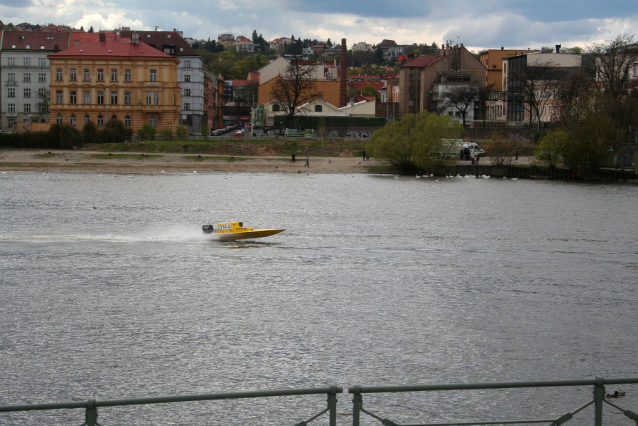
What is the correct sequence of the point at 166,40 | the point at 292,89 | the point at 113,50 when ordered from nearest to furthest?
the point at 113,50 < the point at 166,40 < the point at 292,89

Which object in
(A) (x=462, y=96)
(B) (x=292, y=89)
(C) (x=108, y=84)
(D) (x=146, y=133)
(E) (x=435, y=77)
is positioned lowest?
(D) (x=146, y=133)

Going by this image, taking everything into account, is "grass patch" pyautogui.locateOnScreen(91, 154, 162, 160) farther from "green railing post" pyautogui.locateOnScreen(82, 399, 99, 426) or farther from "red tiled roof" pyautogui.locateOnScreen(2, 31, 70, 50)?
"green railing post" pyautogui.locateOnScreen(82, 399, 99, 426)

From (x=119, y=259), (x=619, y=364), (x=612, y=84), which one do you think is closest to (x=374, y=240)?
(x=119, y=259)

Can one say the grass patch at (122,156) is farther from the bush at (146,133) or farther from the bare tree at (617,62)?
the bare tree at (617,62)

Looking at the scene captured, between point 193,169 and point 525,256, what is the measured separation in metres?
53.9

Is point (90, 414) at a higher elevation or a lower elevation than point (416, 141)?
lower

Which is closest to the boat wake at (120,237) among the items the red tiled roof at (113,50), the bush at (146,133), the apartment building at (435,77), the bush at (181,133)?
the bush at (146,133)

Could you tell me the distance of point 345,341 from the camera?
66.3ft

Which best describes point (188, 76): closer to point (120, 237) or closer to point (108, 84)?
point (108, 84)

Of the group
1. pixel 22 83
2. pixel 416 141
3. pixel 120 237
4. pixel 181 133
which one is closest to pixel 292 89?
pixel 181 133

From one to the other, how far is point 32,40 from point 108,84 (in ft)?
90.5

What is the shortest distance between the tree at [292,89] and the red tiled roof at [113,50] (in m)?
25.0

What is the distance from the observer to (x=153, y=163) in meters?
83.6

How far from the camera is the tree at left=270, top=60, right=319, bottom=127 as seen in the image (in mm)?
123312
